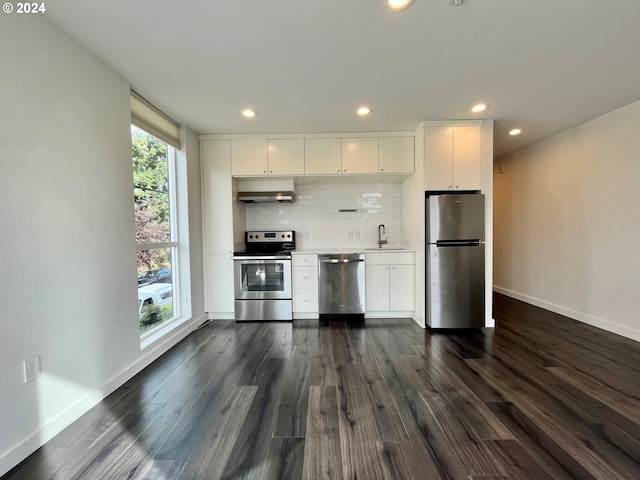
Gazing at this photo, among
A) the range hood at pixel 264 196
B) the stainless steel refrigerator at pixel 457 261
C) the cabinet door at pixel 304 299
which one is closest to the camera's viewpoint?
the stainless steel refrigerator at pixel 457 261

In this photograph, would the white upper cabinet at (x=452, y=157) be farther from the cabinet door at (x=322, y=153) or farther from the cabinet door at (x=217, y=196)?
the cabinet door at (x=217, y=196)

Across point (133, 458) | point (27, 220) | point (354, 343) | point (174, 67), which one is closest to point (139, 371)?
point (133, 458)

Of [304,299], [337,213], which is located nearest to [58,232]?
[304,299]

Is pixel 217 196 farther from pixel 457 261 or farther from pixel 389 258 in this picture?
pixel 457 261

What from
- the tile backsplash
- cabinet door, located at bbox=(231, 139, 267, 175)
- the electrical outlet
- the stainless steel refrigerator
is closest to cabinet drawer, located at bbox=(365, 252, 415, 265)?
the stainless steel refrigerator

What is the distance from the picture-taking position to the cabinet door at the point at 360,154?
11.1ft

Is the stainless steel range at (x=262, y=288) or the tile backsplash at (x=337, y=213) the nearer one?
the stainless steel range at (x=262, y=288)

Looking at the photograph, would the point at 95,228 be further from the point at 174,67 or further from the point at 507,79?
the point at 507,79

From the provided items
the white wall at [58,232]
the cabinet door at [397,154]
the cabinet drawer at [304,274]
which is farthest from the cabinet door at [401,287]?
the white wall at [58,232]

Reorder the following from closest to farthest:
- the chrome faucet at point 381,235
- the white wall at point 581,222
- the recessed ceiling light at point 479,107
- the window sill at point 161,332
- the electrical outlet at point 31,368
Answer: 1. the electrical outlet at point 31,368
2. the window sill at point 161,332
3. the recessed ceiling light at point 479,107
4. the white wall at point 581,222
5. the chrome faucet at point 381,235

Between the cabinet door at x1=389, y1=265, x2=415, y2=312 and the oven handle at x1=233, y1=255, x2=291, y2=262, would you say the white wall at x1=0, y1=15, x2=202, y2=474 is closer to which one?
the oven handle at x1=233, y1=255, x2=291, y2=262

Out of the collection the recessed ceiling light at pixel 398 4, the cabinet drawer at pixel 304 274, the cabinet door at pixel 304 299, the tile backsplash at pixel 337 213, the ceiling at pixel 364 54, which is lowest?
the cabinet door at pixel 304 299

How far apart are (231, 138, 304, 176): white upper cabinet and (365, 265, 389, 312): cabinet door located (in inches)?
64.2

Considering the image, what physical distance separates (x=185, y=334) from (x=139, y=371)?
79 cm
